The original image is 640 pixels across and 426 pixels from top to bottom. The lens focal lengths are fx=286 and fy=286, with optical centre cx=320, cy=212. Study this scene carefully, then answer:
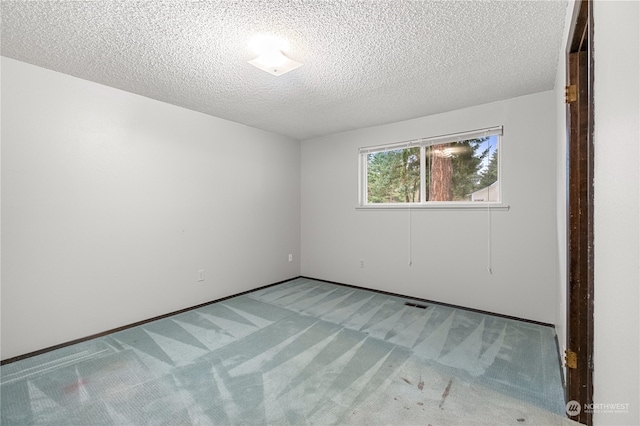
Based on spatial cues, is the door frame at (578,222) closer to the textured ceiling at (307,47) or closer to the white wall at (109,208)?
the textured ceiling at (307,47)

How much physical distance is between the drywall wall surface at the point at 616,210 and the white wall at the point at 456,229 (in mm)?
2323

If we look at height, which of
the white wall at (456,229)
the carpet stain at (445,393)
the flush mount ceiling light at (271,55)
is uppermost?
the flush mount ceiling light at (271,55)

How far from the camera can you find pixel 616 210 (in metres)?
0.77

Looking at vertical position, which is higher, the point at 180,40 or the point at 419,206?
the point at 180,40

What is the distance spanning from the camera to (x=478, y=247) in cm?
326

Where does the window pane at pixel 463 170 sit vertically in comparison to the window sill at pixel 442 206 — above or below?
above

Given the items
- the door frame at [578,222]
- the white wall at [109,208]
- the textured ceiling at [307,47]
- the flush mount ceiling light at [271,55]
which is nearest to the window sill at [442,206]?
the textured ceiling at [307,47]

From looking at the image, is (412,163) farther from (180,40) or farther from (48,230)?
(48,230)

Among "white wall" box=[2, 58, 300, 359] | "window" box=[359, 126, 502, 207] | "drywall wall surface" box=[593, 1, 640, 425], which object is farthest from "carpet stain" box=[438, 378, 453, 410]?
"white wall" box=[2, 58, 300, 359]

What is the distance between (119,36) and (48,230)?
5.60ft

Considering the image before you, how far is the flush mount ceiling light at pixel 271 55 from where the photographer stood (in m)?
1.99

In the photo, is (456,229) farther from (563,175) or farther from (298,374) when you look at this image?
(298,374)

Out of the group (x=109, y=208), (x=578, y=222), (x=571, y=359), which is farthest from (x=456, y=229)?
(x=109, y=208)

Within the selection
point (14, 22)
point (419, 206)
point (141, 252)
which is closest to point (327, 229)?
point (419, 206)
